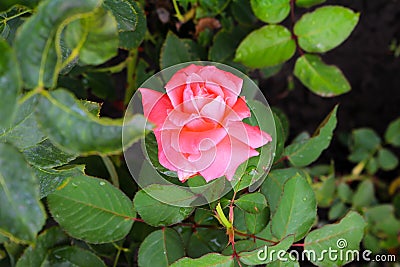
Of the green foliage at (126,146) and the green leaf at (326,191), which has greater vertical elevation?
the green foliage at (126,146)

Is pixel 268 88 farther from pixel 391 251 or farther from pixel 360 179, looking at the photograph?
pixel 391 251

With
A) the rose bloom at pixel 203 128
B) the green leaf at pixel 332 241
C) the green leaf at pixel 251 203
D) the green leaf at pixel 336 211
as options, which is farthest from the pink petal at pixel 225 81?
the green leaf at pixel 336 211

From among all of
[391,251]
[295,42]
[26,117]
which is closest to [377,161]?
[391,251]

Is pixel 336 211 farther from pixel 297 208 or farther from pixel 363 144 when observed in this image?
pixel 297 208

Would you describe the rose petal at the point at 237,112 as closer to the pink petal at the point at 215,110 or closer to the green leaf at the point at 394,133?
the pink petal at the point at 215,110

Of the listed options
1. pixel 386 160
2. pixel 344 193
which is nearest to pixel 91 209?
pixel 344 193

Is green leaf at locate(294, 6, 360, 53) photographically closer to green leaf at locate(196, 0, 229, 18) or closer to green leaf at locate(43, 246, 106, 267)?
green leaf at locate(196, 0, 229, 18)
